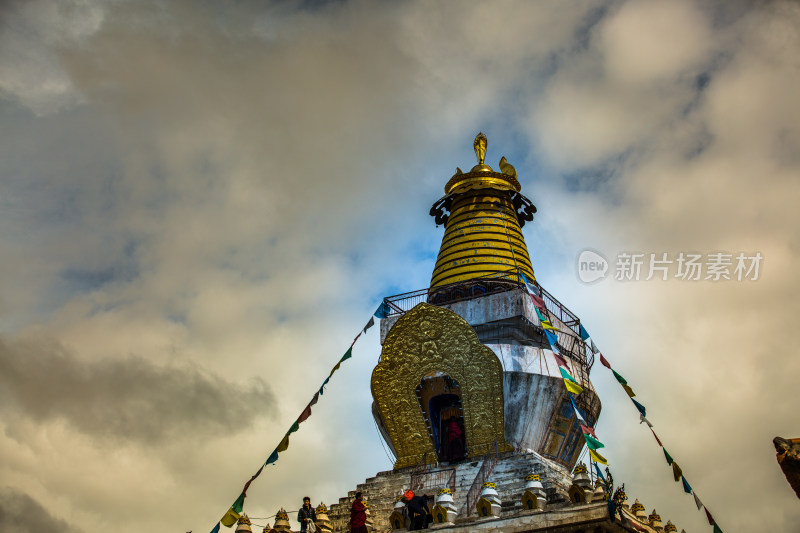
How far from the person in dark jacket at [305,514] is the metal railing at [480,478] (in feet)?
9.41

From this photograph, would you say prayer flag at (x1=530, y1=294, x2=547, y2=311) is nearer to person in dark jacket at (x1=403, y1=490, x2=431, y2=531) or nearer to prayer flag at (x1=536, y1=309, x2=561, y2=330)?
prayer flag at (x1=536, y1=309, x2=561, y2=330)

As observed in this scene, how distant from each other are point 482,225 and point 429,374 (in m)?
5.85

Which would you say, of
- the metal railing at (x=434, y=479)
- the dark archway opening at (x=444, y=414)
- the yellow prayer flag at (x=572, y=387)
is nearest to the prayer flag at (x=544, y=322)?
the yellow prayer flag at (x=572, y=387)

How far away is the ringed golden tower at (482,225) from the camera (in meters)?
21.3

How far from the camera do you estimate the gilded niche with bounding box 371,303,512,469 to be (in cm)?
1717

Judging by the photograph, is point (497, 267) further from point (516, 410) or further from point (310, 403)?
point (310, 403)

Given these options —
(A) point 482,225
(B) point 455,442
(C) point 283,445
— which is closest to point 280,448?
(C) point 283,445

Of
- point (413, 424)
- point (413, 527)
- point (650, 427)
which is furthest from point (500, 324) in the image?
point (413, 527)

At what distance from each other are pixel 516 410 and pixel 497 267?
15.9 ft

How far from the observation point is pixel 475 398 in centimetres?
1734

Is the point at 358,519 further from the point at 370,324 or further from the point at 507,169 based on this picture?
the point at 507,169

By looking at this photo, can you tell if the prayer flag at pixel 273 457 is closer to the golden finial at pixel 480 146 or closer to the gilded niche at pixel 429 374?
the gilded niche at pixel 429 374

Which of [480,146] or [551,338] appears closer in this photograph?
[551,338]

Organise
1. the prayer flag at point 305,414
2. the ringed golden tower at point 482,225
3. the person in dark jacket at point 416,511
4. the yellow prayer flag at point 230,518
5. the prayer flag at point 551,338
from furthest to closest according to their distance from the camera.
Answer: the ringed golden tower at point 482,225 < the prayer flag at point 551,338 < the prayer flag at point 305,414 < the yellow prayer flag at point 230,518 < the person in dark jacket at point 416,511
